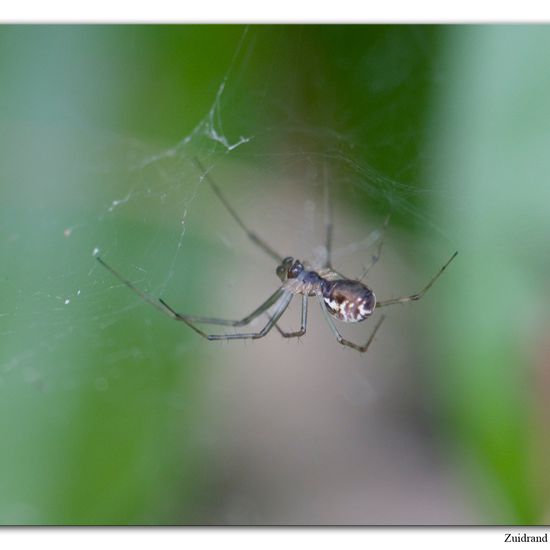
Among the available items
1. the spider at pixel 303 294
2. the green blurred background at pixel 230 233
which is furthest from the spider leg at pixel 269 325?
the green blurred background at pixel 230 233

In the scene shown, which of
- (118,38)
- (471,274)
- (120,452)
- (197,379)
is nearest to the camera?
(118,38)

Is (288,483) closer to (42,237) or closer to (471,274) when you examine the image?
(471,274)

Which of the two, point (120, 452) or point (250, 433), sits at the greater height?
point (120, 452)

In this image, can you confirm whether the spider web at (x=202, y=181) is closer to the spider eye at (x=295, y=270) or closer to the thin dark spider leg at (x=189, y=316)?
the thin dark spider leg at (x=189, y=316)

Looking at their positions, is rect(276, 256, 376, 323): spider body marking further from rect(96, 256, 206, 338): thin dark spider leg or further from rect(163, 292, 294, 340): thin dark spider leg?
rect(96, 256, 206, 338): thin dark spider leg

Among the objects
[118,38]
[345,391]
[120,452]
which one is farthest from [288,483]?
[118,38]

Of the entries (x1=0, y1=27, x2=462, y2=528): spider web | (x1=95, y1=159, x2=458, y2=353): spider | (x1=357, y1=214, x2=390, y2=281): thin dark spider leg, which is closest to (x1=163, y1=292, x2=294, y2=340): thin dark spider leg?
(x1=95, y1=159, x2=458, y2=353): spider

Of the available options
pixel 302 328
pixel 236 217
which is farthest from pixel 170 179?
pixel 302 328
